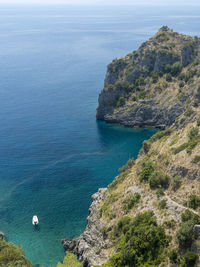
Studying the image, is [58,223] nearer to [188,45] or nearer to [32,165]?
[32,165]

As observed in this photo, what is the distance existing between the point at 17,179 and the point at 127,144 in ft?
150

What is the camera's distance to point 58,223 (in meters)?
69.8

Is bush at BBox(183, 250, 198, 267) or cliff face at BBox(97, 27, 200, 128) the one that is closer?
bush at BBox(183, 250, 198, 267)

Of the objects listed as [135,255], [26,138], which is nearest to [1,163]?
[26,138]

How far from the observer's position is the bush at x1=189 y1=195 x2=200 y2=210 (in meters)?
44.5

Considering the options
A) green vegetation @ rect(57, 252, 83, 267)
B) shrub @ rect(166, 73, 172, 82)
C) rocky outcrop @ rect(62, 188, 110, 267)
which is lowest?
green vegetation @ rect(57, 252, 83, 267)

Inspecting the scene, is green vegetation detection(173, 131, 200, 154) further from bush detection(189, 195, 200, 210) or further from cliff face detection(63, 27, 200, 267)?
bush detection(189, 195, 200, 210)

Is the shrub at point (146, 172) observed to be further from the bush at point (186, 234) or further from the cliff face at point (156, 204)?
the bush at point (186, 234)

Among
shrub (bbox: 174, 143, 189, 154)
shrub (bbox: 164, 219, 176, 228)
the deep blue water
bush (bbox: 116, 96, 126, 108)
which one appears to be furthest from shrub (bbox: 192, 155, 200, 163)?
bush (bbox: 116, 96, 126, 108)

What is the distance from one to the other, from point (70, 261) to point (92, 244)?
586 centimetres

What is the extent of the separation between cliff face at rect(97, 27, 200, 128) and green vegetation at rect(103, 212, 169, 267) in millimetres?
76211

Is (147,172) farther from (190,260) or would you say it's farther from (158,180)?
(190,260)

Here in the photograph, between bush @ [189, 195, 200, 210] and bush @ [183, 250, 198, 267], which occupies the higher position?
bush @ [189, 195, 200, 210]

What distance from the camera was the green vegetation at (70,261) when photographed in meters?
53.7
